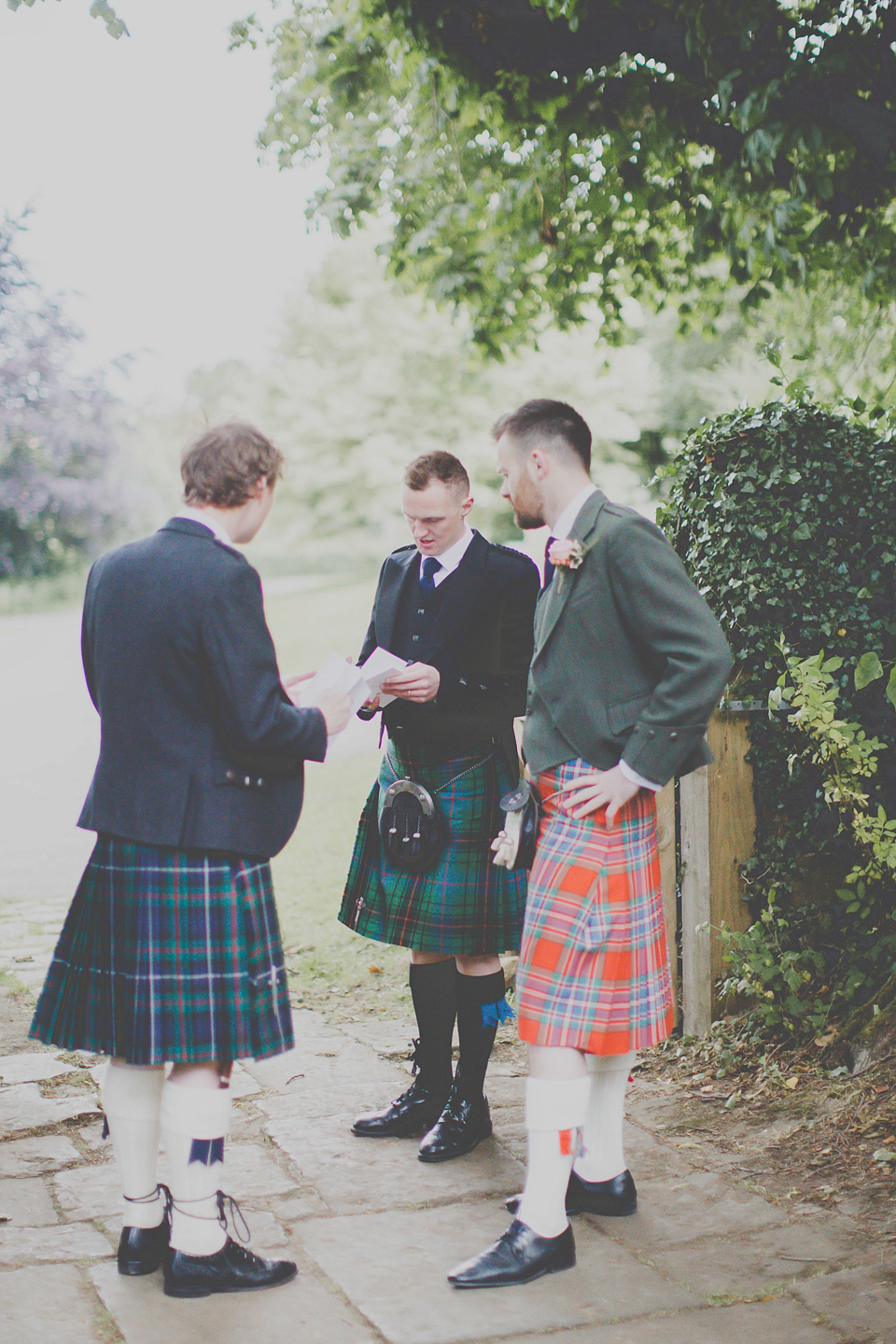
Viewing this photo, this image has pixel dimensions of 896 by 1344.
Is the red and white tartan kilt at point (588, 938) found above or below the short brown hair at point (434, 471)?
below

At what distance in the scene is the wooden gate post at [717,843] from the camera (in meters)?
3.85

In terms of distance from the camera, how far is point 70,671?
70.9 feet

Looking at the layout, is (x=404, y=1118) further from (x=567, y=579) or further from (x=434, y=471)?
(x=434, y=471)

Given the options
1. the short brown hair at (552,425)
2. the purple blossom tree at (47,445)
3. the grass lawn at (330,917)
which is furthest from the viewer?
the purple blossom tree at (47,445)

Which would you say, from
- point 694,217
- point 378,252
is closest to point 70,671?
point 378,252

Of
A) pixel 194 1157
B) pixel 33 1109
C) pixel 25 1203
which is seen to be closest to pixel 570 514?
pixel 194 1157

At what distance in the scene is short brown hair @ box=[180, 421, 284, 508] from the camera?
246cm

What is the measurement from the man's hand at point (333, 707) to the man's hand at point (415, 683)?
0.46 m

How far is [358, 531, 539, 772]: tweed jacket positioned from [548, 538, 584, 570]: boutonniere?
733 mm

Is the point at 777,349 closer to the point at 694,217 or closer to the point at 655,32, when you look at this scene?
the point at 655,32

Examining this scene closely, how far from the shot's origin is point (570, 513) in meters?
2.71

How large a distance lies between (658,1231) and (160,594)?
6.00ft

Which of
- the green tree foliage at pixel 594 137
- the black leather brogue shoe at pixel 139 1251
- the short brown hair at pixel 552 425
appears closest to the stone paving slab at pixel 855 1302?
the black leather brogue shoe at pixel 139 1251

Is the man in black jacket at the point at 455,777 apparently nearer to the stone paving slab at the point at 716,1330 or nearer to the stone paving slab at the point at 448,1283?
the stone paving slab at the point at 448,1283
